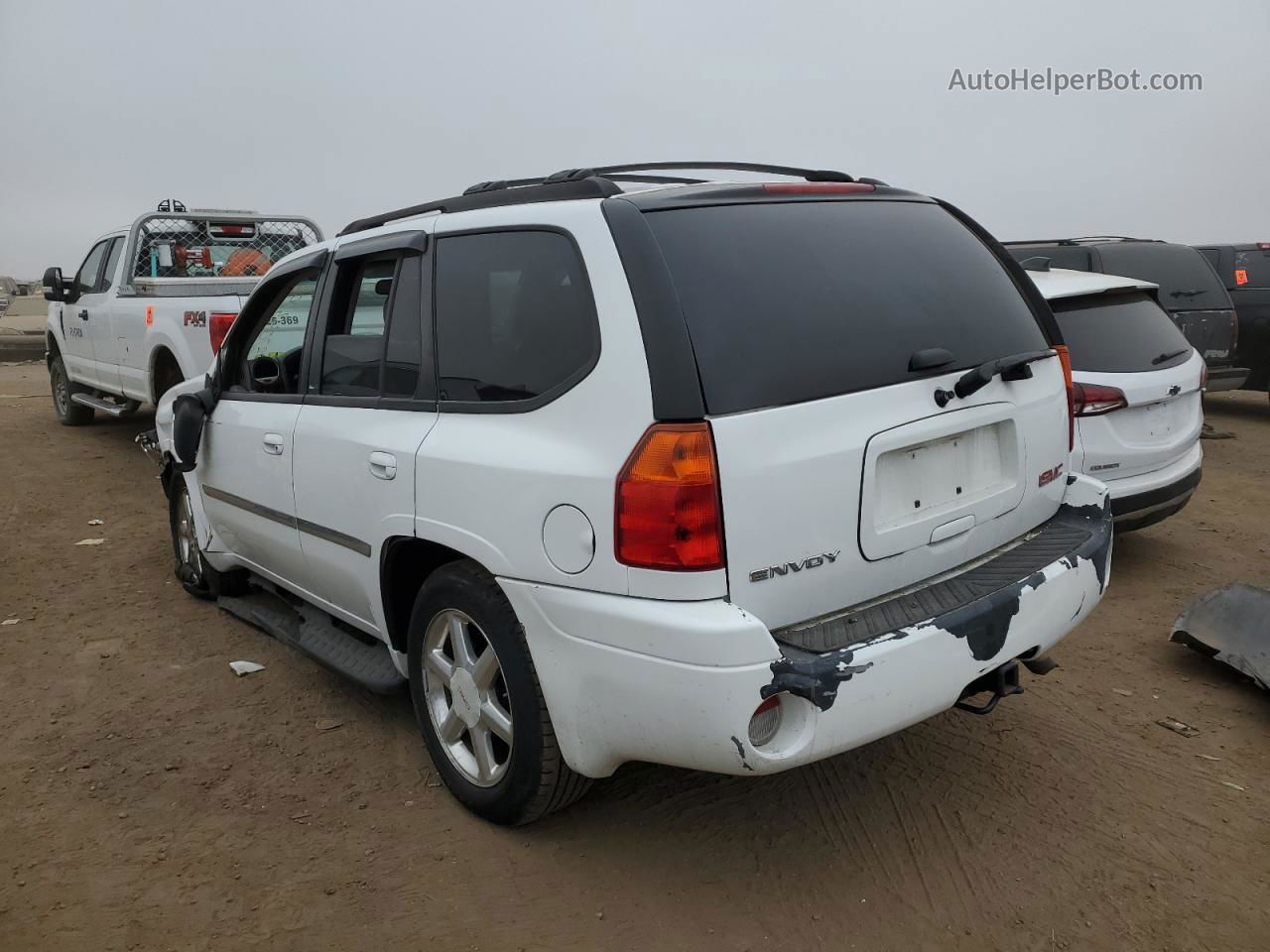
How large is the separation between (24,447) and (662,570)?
30.0 ft

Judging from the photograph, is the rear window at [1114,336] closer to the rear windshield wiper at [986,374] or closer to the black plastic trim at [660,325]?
the rear windshield wiper at [986,374]

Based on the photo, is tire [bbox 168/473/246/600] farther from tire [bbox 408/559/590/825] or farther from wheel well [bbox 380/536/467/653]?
tire [bbox 408/559/590/825]

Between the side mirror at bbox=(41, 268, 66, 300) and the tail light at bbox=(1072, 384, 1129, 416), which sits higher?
the side mirror at bbox=(41, 268, 66, 300)

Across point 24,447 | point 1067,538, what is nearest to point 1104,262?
point 1067,538

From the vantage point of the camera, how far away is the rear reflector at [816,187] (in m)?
2.85

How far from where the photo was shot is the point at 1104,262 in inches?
337

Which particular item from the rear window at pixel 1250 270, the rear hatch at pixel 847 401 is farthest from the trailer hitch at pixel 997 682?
the rear window at pixel 1250 270

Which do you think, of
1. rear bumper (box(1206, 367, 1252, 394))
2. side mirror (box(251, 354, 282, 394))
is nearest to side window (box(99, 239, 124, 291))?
side mirror (box(251, 354, 282, 394))

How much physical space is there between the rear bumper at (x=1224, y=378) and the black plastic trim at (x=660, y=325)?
8.65 meters

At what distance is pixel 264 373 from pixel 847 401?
2492mm

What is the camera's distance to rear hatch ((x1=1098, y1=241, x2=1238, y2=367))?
877 cm

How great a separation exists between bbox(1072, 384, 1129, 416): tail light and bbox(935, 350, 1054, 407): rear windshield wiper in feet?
6.64

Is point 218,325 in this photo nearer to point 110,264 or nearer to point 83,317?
point 110,264

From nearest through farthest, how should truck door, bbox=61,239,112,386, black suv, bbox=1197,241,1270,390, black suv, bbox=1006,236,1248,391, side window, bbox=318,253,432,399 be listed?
side window, bbox=318,253,432,399 < black suv, bbox=1006,236,1248,391 < truck door, bbox=61,239,112,386 < black suv, bbox=1197,241,1270,390
